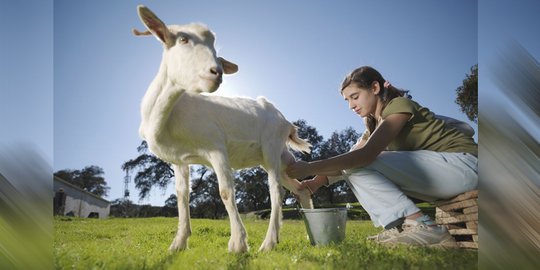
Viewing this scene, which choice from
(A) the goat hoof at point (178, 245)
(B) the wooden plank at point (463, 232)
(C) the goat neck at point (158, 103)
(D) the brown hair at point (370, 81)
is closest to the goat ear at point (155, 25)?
(C) the goat neck at point (158, 103)

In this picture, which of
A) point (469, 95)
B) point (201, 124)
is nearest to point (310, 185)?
point (201, 124)

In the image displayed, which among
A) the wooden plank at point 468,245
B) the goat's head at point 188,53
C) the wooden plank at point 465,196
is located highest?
the goat's head at point 188,53

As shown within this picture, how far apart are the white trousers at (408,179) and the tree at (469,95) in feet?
1.20

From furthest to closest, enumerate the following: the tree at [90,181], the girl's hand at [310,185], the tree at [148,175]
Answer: the tree at [90,181]
the tree at [148,175]
the girl's hand at [310,185]

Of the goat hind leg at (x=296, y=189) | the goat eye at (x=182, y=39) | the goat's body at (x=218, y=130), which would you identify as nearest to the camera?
the goat eye at (x=182, y=39)

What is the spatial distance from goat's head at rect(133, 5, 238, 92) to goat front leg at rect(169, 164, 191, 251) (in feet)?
2.58

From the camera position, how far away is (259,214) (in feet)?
26.9

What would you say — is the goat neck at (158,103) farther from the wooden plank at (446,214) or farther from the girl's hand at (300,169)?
the wooden plank at (446,214)

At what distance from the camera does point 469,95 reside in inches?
98.0

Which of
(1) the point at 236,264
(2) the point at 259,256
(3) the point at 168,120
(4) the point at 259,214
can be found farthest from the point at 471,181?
(4) the point at 259,214

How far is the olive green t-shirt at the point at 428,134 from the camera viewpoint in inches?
97.2

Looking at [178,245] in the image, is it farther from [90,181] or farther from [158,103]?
[90,181]

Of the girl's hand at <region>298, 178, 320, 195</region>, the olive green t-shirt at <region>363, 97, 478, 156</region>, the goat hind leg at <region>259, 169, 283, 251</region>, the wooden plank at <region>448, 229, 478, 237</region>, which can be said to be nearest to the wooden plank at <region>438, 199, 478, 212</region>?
the wooden plank at <region>448, 229, 478, 237</region>

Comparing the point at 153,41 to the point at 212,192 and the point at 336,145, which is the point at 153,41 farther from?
the point at 212,192
